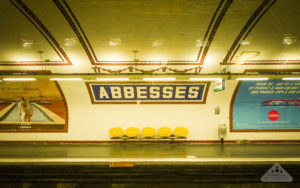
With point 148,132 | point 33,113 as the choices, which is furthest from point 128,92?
point 33,113

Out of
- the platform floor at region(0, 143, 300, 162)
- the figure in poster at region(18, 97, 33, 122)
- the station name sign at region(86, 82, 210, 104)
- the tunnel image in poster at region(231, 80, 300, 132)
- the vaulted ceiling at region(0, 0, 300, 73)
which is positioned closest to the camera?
the vaulted ceiling at region(0, 0, 300, 73)

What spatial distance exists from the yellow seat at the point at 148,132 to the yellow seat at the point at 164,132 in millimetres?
248

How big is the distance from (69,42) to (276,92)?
7762 millimetres


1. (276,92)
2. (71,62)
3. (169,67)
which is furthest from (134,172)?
(276,92)

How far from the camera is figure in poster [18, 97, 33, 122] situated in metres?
7.23

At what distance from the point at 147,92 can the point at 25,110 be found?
5070mm

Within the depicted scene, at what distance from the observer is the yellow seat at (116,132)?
22.9ft

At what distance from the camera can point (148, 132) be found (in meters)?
7.03

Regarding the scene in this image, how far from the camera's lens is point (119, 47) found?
17.8ft

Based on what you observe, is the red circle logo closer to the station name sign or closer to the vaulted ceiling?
the vaulted ceiling

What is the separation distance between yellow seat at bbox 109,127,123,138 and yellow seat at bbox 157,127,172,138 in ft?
4.99

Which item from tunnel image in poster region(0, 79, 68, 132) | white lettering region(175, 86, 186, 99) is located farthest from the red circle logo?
tunnel image in poster region(0, 79, 68, 132)

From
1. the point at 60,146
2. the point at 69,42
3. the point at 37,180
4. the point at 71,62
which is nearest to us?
the point at 37,180

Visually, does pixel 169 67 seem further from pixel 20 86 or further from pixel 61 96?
pixel 20 86
